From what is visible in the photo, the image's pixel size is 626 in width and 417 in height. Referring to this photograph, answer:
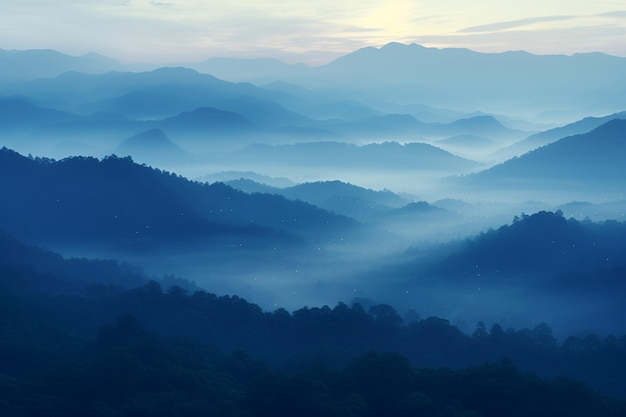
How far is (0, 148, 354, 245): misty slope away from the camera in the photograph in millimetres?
132250

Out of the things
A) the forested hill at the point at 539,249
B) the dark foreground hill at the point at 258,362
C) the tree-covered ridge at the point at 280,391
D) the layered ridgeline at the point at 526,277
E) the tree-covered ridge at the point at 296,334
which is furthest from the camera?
the forested hill at the point at 539,249

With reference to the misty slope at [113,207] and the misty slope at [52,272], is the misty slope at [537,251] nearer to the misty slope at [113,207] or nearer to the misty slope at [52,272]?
the misty slope at [113,207]

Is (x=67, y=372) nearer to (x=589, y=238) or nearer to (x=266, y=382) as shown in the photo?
(x=266, y=382)

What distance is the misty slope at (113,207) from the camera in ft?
434

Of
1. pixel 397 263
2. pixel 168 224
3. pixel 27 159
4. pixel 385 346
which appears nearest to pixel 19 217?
pixel 27 159

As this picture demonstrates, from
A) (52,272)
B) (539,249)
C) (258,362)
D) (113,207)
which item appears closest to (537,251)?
(539,249)

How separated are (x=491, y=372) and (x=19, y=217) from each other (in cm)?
10068

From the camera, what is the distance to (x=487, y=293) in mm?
107125

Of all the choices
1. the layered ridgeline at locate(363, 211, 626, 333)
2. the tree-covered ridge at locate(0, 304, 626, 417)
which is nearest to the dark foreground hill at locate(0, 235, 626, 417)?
the tree-covered ridge at locate(0, 304, 626, 417)

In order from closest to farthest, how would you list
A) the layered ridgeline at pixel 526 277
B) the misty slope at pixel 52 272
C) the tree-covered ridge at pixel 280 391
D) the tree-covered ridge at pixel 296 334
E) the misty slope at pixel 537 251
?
the tree-covered ridge at pixel 280 391 < the tree-covered ridge at pixel 296 334 < the misty slope at pixel 52 272 < the layered ridgeline at pixel 526 277 < the misty slope at pixel 537 251

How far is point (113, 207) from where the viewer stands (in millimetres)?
135125

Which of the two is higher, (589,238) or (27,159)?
(27,159)

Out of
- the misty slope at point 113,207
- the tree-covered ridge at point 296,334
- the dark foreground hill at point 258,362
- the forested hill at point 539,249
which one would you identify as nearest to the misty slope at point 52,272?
the dark foreground hill at point 258,362

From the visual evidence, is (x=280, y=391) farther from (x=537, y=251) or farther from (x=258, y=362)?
(x=537, y=251)
